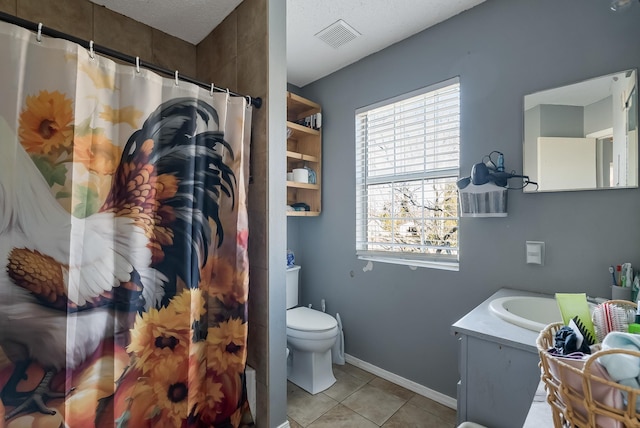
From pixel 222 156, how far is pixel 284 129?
1.22 feet

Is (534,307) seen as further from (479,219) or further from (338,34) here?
(338,34)

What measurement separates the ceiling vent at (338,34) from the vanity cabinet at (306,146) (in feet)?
1.63

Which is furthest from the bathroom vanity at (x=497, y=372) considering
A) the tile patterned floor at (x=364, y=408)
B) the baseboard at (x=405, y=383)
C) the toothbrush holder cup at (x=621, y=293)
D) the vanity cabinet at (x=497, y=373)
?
the baseboard at (x=405, y=383)

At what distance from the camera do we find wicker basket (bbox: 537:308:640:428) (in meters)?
0.36

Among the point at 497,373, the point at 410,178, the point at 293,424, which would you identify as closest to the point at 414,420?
the point at 293,424

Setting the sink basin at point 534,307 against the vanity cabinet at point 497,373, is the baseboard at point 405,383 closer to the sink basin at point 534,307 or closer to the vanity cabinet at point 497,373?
the sink basin at point 534,307

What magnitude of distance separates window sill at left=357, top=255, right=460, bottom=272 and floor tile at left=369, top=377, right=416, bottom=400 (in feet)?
2.79

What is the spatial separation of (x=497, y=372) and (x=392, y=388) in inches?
48.9

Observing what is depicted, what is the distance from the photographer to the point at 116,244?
3.70 ft

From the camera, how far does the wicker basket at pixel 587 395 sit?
36 cm

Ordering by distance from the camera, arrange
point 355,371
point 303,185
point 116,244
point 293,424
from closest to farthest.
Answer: point 116,244 < point 293,424 < point 355,371 < point 303,185

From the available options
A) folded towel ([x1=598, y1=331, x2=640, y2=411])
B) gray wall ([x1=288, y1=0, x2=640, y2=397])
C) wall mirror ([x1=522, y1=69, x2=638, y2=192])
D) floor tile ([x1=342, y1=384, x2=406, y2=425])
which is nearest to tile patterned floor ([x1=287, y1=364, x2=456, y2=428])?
floor tile ([x1=342, y1=384, x2=406, y2=425])

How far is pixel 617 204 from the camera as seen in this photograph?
53.0 inches

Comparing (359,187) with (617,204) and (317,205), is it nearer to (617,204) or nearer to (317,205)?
(317,205)
